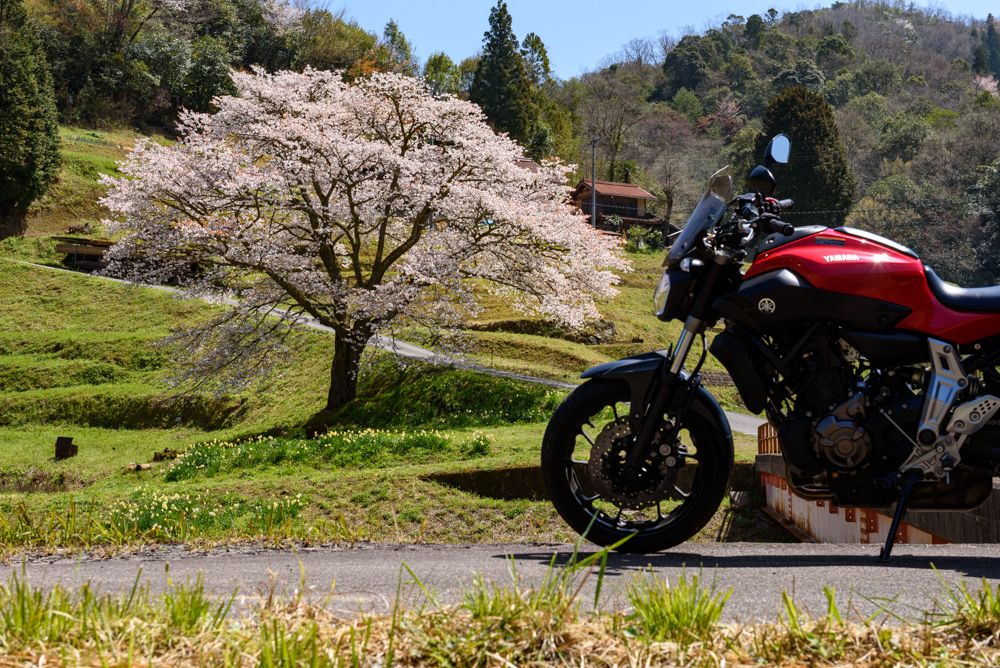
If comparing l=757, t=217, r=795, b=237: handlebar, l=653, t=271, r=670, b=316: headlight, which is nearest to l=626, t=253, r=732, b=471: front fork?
l=653, t=271, r=670, b=316: headlight

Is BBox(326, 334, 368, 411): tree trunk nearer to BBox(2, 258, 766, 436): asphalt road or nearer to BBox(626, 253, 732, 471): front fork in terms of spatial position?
BBox(2, 258, 766, 436): asphalt road

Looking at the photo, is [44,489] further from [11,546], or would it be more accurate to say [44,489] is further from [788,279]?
A: [788,279]

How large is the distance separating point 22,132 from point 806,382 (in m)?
43.2

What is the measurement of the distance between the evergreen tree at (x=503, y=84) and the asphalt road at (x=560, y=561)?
49722 millimetres

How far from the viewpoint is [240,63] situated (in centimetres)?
5819

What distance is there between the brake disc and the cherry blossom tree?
11.9 metres

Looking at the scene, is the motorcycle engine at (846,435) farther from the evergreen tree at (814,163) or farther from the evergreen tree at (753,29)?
the evergreen tree at (753,29)

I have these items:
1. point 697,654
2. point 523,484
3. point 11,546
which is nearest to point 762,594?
point 697,654

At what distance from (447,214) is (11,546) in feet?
43.2

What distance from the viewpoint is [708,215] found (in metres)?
3.92

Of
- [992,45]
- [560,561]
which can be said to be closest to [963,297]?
[560,561]

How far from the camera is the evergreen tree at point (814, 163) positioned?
4756 centimetres

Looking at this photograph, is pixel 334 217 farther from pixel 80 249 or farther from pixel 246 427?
pixel 80 249

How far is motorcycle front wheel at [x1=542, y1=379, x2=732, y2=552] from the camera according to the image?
3.80m
